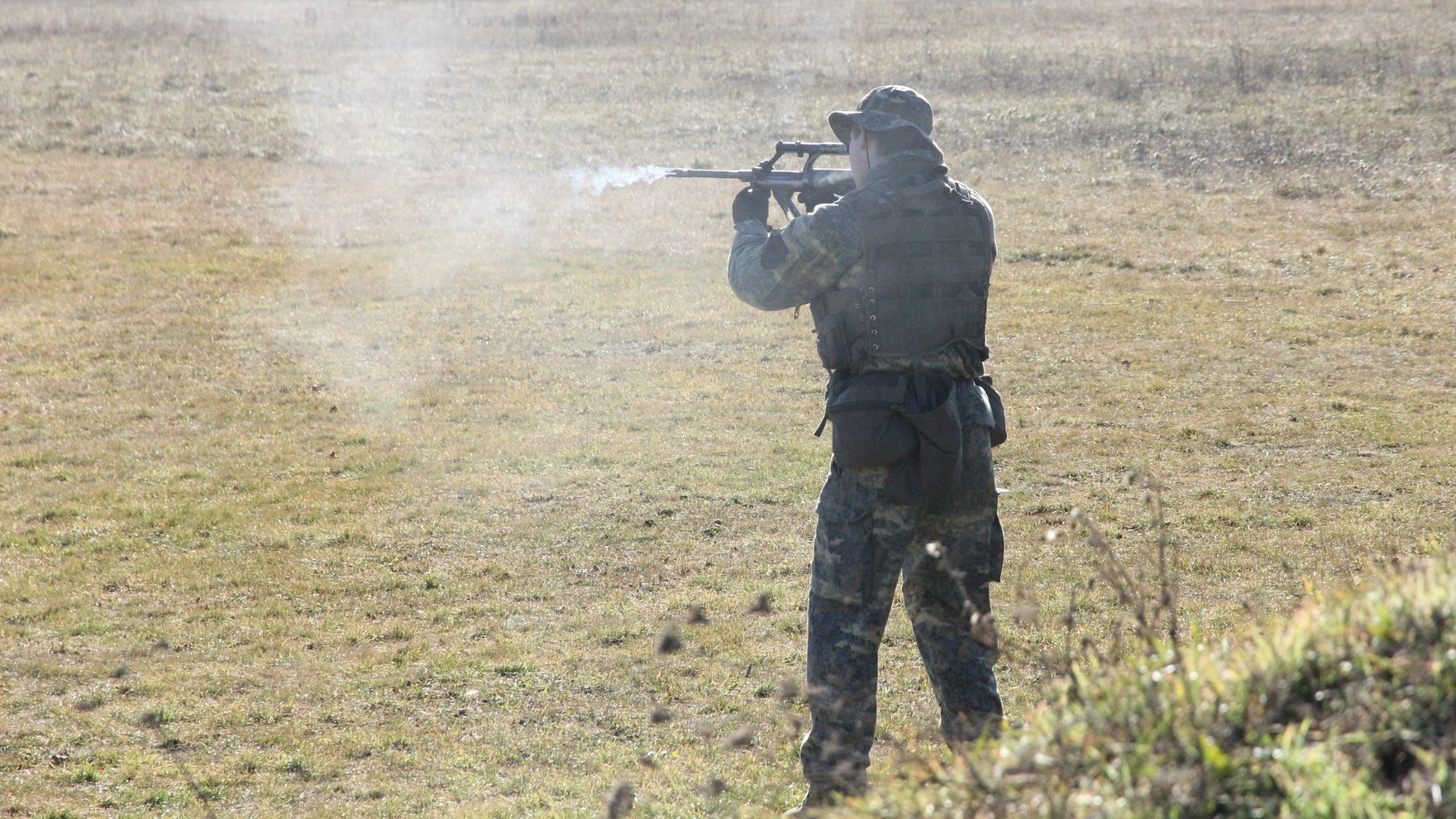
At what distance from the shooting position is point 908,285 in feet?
13.6

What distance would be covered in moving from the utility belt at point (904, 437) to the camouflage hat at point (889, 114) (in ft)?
2.60

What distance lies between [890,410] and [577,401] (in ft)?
21.5

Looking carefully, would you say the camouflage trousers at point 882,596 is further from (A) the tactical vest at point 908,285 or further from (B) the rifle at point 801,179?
(B) the rifle at point 801,179

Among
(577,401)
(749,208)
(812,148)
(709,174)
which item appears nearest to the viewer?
(749,208)

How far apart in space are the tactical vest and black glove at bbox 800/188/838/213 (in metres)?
0.71

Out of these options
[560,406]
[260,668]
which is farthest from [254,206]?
[260,668]

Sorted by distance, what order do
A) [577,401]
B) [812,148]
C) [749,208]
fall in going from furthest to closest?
1. [577,401]
2. [812,148]
3. [749,208]

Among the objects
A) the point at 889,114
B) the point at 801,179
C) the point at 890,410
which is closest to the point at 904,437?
the point at 890,410

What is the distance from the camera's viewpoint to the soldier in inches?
162

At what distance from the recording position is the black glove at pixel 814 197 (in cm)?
493

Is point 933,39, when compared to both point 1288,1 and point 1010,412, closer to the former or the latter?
point 1288,1

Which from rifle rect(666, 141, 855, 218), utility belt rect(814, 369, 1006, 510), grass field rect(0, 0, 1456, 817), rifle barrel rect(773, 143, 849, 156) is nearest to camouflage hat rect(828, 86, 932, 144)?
rifle barrel rect(773, 143, 849, 156)

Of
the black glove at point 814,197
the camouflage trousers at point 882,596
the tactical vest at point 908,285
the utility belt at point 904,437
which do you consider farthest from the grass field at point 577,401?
the black glove at point 814,197

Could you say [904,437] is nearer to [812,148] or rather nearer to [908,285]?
[908,285]
